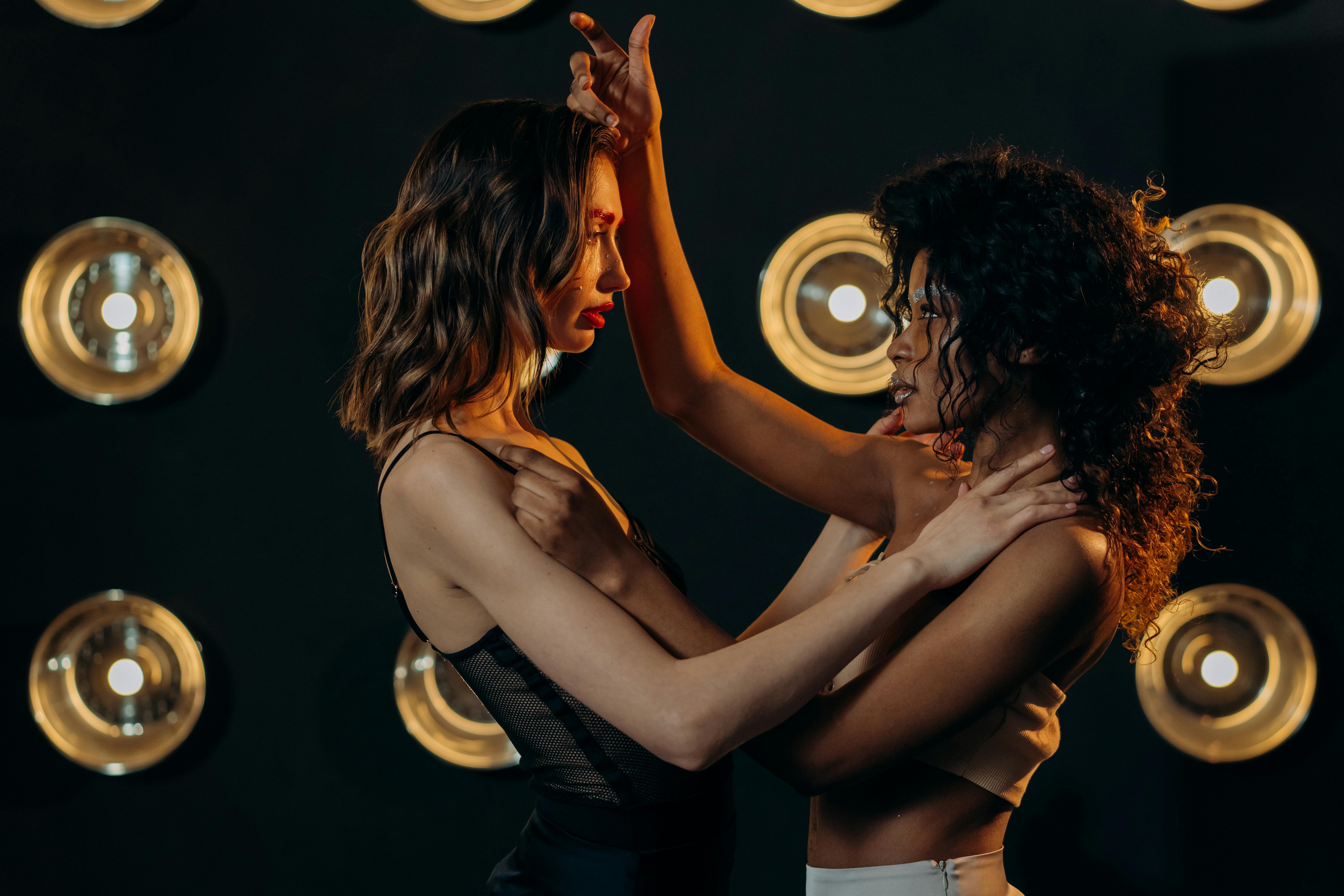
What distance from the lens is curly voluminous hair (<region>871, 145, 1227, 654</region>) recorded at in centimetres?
117

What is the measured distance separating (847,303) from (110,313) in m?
1.69

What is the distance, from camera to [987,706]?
1143mm

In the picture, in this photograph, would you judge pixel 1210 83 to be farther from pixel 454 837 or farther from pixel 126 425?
pixel 126 425

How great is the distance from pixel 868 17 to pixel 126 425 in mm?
1982

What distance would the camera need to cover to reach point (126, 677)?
2205 millimetres

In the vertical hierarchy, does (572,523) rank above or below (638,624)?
above

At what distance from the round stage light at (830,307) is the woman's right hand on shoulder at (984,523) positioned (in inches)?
32.9

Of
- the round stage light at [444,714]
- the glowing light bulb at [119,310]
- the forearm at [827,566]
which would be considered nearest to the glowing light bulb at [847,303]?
the forearm at [827,566]

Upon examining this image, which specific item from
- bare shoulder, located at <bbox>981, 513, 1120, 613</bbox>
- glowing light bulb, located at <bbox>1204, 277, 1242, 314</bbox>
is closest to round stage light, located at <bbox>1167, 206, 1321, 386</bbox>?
glowing light bulb, located at <bbox>1204, 277, 1242, 314</bbox>

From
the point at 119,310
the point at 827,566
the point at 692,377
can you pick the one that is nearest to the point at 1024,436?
the point at 827,566

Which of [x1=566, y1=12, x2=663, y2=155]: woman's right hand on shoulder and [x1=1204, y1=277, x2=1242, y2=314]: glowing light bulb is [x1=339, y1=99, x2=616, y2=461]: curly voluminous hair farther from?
[x1=1204, y1=277, x2=1242, y2=314]: glowing light bulb

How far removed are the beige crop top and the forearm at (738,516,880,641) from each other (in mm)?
307

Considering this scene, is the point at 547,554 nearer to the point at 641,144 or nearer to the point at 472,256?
the point at 472,256

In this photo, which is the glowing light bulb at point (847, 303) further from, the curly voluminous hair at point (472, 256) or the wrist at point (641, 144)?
the curly voluminous hair at point (472, 256)
